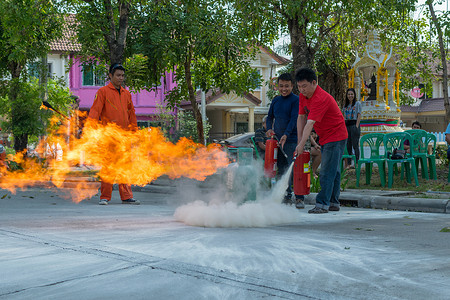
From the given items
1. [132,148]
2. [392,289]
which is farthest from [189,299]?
[132,148]

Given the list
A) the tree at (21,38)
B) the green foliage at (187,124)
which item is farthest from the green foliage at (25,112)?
the green foliage at (187,124)

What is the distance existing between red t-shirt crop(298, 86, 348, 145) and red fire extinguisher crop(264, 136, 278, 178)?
663mm

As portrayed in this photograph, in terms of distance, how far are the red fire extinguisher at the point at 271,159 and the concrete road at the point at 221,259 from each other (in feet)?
3.39

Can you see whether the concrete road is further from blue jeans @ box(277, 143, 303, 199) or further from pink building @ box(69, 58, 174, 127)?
pink building @ box(69, 58, 174, 127)

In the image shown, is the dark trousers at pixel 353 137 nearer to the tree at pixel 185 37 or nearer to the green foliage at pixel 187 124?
the tree at pixel 185 37

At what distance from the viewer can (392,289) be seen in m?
3.42

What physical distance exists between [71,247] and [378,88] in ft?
47.4

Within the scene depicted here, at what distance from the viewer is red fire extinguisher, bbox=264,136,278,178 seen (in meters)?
7.78

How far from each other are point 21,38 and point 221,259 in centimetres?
1357

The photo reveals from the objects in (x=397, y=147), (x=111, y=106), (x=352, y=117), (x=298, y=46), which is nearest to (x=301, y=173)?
(x=111, y=106)

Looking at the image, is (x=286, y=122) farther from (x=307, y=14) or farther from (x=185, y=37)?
(x=185, y=37)

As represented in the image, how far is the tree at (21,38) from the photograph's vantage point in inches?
572

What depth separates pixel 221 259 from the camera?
4.25 m

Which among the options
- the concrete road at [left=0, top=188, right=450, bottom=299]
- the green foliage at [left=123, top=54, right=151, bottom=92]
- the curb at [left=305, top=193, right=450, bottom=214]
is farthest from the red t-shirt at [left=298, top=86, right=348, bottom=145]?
the green foliage at [left=123, top=54, right=151, bottom=92]
